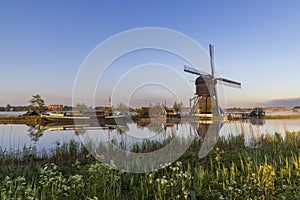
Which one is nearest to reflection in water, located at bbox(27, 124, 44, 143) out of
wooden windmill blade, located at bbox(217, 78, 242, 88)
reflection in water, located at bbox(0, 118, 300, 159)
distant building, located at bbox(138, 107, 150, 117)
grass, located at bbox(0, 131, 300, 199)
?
reflection in water, located at bbox(0, 118, 300, 159)

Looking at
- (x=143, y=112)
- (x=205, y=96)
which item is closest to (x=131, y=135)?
(x=205, y=96)

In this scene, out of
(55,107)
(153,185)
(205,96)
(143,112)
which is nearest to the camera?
(153,185)

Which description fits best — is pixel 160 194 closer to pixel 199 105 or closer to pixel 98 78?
pixel 98 78

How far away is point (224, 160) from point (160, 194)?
255 cm

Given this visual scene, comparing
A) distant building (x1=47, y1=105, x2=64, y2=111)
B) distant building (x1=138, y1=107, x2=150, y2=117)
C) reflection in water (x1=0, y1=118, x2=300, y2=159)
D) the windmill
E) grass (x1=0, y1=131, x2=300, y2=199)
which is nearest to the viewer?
grass (x1=0, y1=131, x2=300, y2=199)

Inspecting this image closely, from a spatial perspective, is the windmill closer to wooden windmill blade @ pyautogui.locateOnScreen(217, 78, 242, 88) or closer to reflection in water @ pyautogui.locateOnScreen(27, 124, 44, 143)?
wooden windmill blade @ pyautogui.locateOnScreen(217, 78, 242, 88)

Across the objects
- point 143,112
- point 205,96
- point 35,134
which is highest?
point 205,96

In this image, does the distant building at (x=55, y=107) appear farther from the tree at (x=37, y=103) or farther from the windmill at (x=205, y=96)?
the windmill at (x=205, y=96)

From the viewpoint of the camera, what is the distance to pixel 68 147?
6.53 meters

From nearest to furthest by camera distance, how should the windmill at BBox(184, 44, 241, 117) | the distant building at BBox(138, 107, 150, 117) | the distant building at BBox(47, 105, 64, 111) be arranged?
the windmill at BBox(184, 44, 241, 117) → the distant building at BBox(138, 107, 150, 117) → the distant building at BBox(47, 105, 64, 111)

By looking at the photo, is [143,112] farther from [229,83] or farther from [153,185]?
[153,185]

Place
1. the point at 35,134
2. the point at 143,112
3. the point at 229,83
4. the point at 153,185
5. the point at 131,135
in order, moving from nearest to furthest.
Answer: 1. the point at 153,185
2. the point at 131,135
3. the point at 35,134
4. the point at 229,83
5. the point at 143,112

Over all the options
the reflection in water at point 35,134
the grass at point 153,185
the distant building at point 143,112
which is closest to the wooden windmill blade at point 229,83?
the distant building at point 143,112

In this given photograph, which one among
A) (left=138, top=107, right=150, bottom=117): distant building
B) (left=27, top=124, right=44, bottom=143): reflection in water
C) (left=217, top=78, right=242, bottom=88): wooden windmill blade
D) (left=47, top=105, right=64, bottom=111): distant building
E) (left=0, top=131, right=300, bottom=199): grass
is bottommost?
(left=27, top=124, right=44, bottom=143): reflection in water
